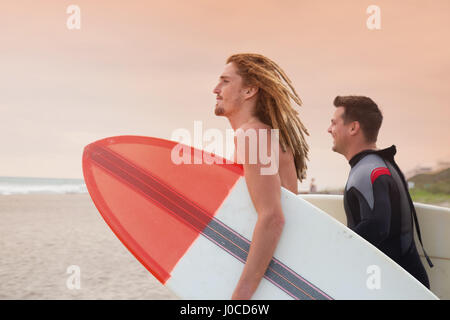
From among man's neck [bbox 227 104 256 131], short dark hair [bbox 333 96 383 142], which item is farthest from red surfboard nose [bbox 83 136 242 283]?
short dark hair [bbox 333 96 383 142]

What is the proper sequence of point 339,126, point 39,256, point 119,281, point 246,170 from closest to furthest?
point 246,170 < point 339,126 < point 119,281 < point 39,256

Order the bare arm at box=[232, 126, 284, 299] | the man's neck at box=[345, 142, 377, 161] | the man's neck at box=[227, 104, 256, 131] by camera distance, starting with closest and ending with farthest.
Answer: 1. the bare arm at box=[232, 126, 284, 299]
2. the man's neck at box=[227, 104, 256, 131]
3. the man's neck at box=[345, 142, 377, 161]

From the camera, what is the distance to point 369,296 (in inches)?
90.3

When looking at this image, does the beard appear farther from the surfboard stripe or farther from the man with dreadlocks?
the surfboard stripe

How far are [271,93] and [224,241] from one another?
2.69 ft

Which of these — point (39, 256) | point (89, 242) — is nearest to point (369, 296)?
point (39, 256)

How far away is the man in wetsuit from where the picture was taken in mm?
2318

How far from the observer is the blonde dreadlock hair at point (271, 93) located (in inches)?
88.0

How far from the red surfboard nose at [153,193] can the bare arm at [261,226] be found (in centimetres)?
28

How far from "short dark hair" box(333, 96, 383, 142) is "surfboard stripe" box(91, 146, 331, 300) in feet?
3.10

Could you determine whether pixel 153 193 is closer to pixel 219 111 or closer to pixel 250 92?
pixel 219 111

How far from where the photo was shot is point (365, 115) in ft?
8.47
